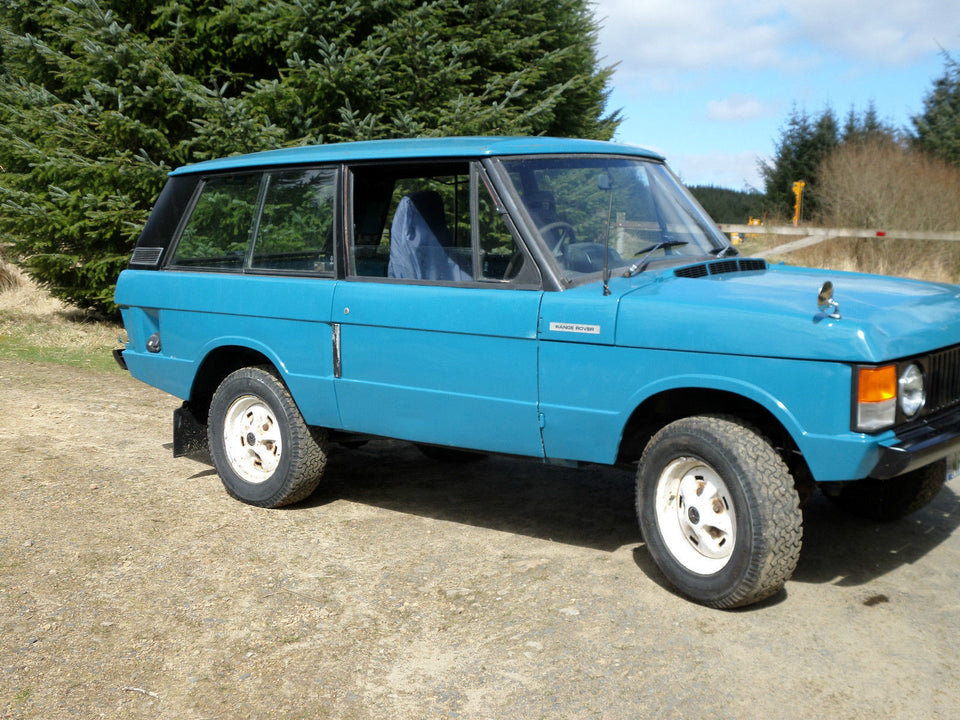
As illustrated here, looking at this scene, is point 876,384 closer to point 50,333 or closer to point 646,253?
point 646,253

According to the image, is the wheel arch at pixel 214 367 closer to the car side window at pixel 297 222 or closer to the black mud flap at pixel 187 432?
the black mud flap at pixel 187 432

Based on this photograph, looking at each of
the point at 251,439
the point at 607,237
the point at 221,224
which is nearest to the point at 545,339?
the point at 607,237

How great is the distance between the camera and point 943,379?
429 centimetres

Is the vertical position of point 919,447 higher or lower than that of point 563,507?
higher

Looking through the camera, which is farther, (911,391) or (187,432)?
(187,432)

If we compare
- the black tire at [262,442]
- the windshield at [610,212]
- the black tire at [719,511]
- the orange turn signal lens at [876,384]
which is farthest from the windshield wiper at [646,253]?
the black tire at [262,442]

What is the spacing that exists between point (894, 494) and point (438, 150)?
115 inches

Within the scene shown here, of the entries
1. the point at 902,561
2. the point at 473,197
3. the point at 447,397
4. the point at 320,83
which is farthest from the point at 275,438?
the point at 320,83

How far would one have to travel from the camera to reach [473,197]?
4.93 meters

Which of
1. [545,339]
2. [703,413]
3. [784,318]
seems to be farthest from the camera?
[545,339]

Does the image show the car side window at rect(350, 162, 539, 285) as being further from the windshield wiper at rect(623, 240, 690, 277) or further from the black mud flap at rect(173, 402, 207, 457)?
the black mud flap at rect(173, 402, 207, 457)

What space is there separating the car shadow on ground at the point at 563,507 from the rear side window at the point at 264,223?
4.85 ft

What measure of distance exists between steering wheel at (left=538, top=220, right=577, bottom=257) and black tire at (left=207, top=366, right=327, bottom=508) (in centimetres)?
186

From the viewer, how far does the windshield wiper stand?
470 centimetres
